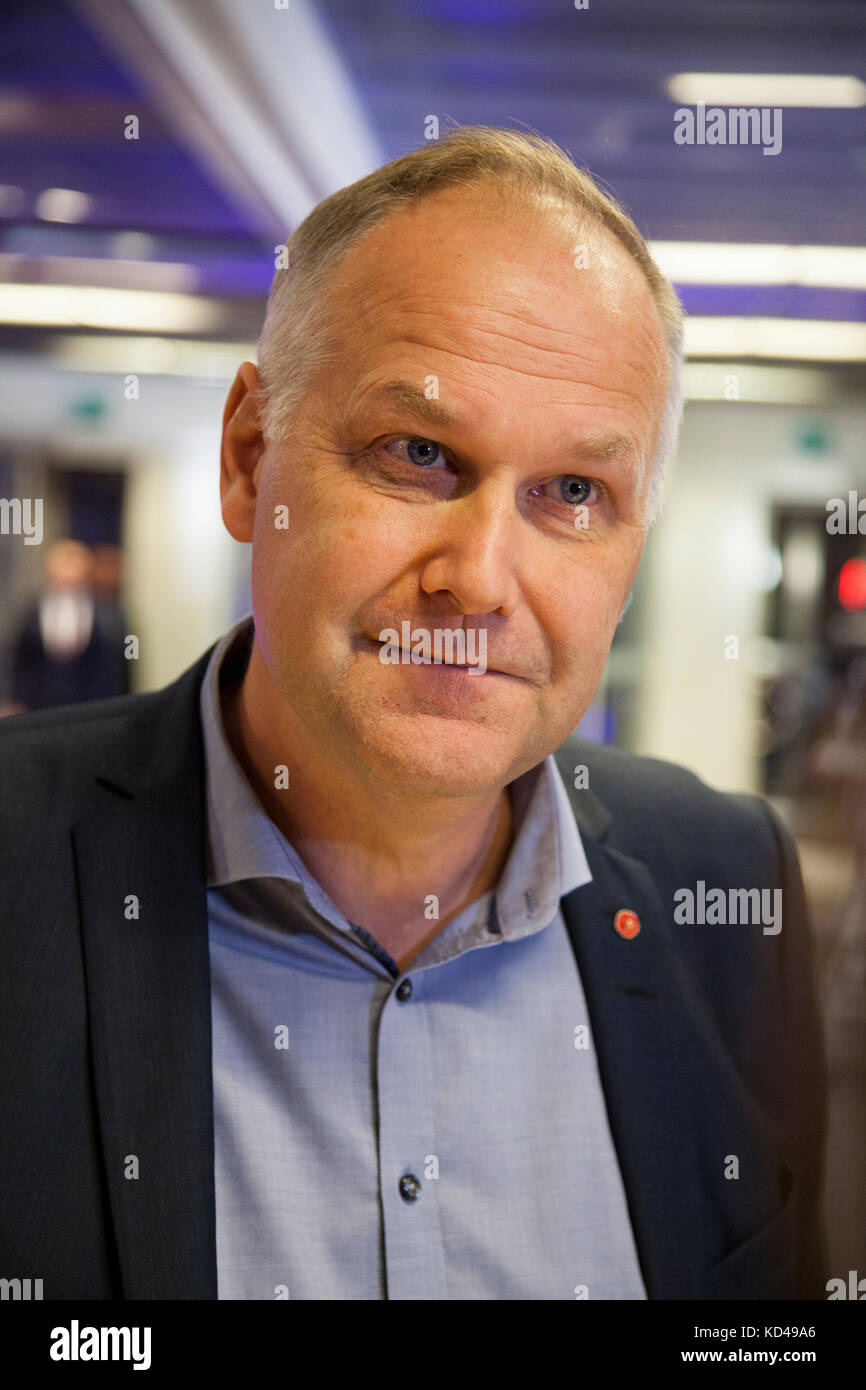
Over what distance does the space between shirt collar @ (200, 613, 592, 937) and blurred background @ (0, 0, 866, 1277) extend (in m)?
0.39

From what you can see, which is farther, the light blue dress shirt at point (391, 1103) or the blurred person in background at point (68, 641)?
the blurred person in background at point (68, 641)

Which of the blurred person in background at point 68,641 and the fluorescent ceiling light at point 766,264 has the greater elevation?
the fluorescent ceiling light at point 766,264

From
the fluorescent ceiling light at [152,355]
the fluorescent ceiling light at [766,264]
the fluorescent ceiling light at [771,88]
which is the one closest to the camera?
the fluorescent ceiling light at [771,88]

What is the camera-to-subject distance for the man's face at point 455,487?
30.1 inches

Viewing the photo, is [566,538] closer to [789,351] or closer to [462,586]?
[462,586]

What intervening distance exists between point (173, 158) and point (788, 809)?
121 centimetres

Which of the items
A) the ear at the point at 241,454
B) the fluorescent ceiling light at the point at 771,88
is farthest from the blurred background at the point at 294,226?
Answer: the ear at the point at 241,454

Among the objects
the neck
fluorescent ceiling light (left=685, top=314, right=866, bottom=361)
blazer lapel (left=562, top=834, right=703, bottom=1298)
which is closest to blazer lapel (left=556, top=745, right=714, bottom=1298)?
blazer lapel (left=562, top=834, right=703, bottom=1298)

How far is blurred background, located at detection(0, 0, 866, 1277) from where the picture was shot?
1104 mm

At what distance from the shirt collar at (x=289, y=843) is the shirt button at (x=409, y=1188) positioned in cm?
23

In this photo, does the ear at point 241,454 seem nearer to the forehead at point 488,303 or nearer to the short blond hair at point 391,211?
the short blond hair at point 391,211

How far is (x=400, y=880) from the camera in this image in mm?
933

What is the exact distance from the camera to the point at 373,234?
0.82 meters

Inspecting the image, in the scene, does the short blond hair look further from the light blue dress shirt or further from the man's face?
the light blue dress shirt
